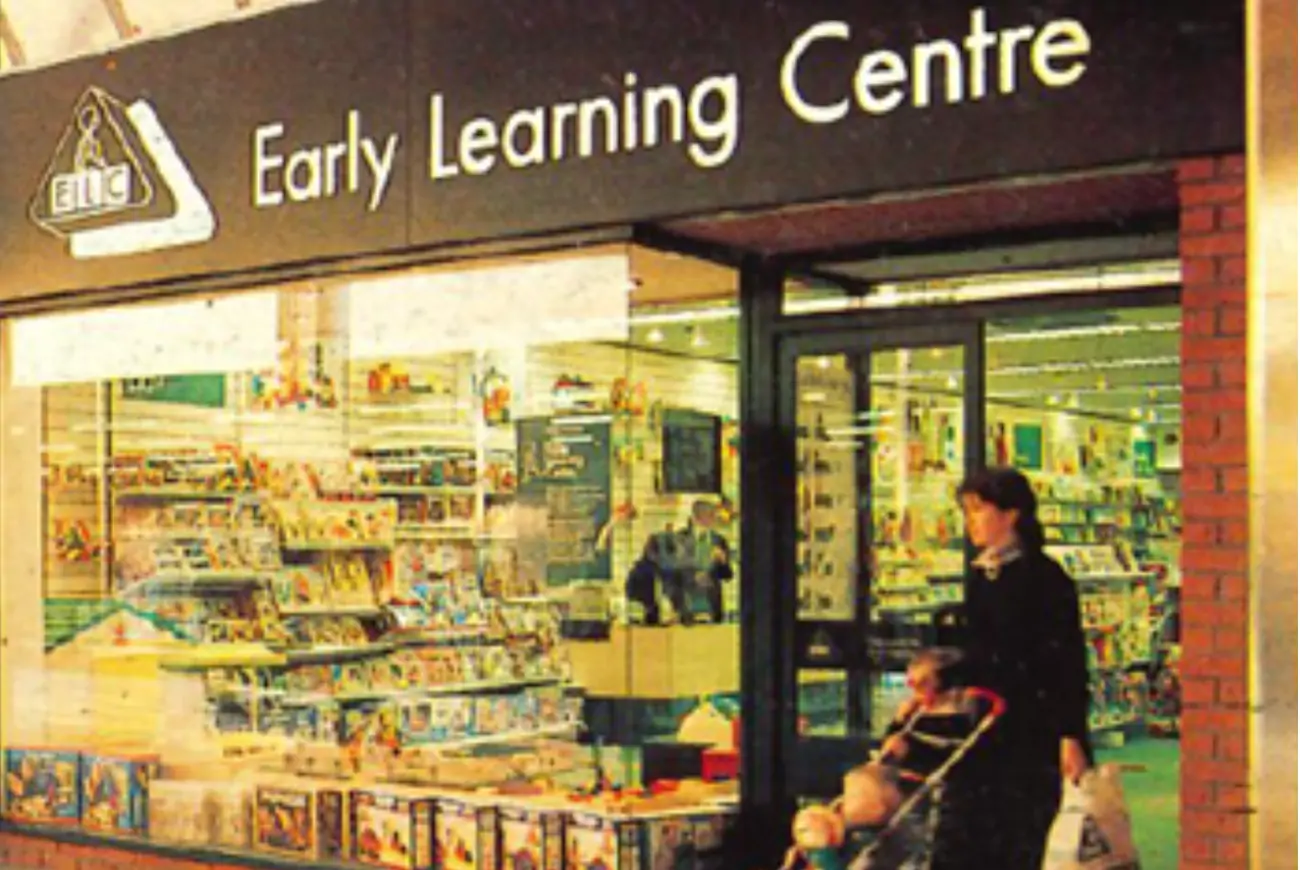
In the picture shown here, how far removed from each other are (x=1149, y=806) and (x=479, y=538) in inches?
125

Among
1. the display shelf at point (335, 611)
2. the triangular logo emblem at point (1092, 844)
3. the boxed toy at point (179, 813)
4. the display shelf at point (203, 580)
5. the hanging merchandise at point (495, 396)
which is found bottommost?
the boxed toy at point (179, 813)

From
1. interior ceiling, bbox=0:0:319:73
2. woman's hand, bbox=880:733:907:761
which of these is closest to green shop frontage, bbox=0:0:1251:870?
interior ceiling, bbox=0:0:319:73

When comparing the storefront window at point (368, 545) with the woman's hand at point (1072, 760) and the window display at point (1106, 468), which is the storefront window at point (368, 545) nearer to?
the window display at point (1106, 468)

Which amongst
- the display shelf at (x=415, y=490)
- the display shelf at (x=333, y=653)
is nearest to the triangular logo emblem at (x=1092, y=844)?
the display shelf at (x=415, y=490)

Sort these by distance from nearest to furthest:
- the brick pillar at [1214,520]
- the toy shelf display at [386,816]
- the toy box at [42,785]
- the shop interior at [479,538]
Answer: the brick pillar at [1214,520] < the shop interior at [479,538] < the toy shelf display at [386,816] < the toy box at [42,785]

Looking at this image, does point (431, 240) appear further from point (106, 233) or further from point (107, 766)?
point (107, 766)

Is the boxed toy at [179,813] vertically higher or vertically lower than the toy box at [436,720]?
lower

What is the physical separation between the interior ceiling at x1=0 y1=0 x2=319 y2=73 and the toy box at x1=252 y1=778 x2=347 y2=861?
3.61 m

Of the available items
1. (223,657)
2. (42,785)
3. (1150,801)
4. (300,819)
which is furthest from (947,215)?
(42,785)

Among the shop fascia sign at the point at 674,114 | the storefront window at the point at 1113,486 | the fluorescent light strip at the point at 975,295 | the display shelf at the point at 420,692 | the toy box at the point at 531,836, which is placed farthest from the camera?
the display shelf at the point at 420,692

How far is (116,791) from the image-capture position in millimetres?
10016

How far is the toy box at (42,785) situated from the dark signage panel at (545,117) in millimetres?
2412

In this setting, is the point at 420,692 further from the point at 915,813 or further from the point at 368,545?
the point at 915,813

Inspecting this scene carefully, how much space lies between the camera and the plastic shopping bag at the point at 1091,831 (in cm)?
726
